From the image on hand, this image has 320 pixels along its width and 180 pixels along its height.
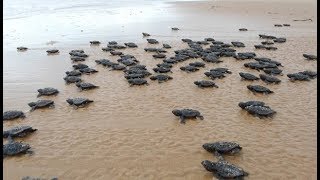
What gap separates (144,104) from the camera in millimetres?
11758

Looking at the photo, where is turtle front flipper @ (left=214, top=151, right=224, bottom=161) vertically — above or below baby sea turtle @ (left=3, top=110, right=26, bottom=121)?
below

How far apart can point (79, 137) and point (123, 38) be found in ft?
43.5

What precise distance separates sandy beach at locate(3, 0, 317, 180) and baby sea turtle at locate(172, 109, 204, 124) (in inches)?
7.0

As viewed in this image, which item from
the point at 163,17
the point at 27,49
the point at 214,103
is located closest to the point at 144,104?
the point at 214,103

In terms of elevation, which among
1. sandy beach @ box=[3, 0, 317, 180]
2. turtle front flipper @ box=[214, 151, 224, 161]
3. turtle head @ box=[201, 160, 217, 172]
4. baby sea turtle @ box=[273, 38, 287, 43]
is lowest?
sandy beach @ box=[3, 0, 317, 180]

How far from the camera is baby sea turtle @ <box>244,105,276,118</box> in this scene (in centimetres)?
1054

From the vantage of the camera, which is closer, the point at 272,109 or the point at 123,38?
the point at 272,109

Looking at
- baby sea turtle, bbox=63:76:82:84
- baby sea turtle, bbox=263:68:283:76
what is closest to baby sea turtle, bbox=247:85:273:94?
baby sea turtle, bbox=263:68:283:76

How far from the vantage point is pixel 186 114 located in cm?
1044

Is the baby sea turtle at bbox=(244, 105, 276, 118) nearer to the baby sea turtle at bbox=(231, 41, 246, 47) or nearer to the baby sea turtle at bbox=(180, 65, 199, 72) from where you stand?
the baby sea turtle at bbox=(180, 65, 199, 72)

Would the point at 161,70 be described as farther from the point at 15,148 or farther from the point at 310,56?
the point at 15,148

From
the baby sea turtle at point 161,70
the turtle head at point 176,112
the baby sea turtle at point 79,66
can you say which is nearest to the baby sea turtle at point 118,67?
the baby sea turtle at point 79,66

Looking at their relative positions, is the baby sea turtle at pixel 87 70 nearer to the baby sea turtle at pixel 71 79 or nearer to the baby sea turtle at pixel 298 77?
the baby sea turtle at pixel 71 79

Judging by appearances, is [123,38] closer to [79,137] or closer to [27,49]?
[27,49]
